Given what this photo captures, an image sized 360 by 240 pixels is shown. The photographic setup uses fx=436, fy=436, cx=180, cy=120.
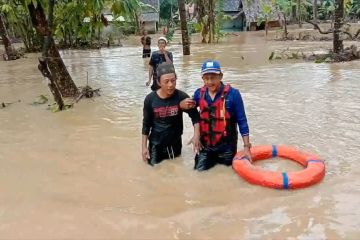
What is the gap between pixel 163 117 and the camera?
5.04 m

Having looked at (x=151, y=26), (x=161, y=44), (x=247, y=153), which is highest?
(x=151, y=26)

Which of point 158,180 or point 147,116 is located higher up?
point 147,116

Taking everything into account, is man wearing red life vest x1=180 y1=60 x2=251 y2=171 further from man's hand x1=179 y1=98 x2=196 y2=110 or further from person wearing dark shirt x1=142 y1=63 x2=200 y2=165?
person wearing dark shirt x1=142 y1=63 x2=200 y2=165

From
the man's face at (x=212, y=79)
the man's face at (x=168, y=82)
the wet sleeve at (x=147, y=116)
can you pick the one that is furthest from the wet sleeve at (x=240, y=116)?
the wet sleeve at (x=147, y=116)

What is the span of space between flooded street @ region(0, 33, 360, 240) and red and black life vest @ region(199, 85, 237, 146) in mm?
377

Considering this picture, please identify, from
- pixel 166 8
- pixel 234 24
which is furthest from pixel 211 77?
pixel 166 8

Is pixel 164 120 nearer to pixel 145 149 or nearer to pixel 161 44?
pixel 145 149

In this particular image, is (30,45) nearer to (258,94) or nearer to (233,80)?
(233,80)

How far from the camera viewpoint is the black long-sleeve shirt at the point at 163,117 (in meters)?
4.98

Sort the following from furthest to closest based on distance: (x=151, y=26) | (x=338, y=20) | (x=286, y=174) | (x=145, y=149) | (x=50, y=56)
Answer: (x=151, y=26), (x=338, y=20), (x=50, y=56), (x=145, y=149), (x=286, y=174)

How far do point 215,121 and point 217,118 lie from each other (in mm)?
48

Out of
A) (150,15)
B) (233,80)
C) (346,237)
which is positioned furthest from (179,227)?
(150,15)

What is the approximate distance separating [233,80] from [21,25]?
15247mm

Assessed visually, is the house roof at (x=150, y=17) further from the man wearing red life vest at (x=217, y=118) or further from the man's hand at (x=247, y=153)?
the man's hand at (x=247, y=153)
